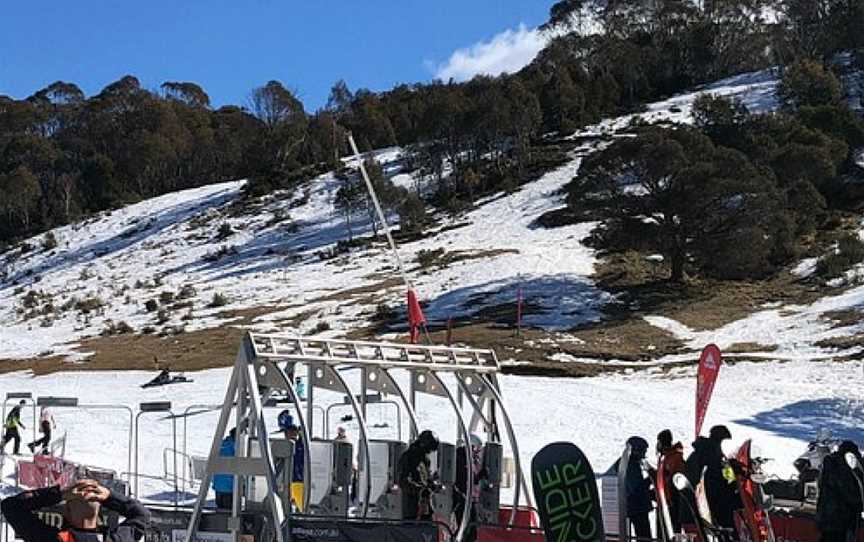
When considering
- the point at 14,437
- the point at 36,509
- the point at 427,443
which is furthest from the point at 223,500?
the point at 36,509

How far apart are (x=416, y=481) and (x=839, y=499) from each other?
4221 millimetres

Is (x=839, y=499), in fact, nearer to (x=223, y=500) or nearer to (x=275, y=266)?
(x=223, y=500)

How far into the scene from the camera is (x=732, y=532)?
11664mm

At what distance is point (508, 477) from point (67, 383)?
25202mm

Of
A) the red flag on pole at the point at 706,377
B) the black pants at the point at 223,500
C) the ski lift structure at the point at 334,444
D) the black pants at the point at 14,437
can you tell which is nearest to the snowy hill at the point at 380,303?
the black pants at the point at 14,437

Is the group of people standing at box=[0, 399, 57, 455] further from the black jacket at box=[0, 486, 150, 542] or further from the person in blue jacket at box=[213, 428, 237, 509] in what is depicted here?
the black jacket at box=[0, 486, 150, 542]

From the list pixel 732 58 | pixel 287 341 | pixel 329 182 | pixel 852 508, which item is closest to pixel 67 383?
pixel 287 341

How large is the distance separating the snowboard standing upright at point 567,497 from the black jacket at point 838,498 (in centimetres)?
433

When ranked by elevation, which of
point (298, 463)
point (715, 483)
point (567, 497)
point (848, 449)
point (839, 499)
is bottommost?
point (839, 499)

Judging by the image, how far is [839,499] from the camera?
11727mm

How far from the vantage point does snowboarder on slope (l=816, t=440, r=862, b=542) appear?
11703mm

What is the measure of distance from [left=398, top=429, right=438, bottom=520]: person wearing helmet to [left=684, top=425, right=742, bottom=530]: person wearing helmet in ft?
8.82

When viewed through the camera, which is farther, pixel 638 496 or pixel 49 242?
pixel 49 242

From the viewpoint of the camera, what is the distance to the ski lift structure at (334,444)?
11055 millimetres
